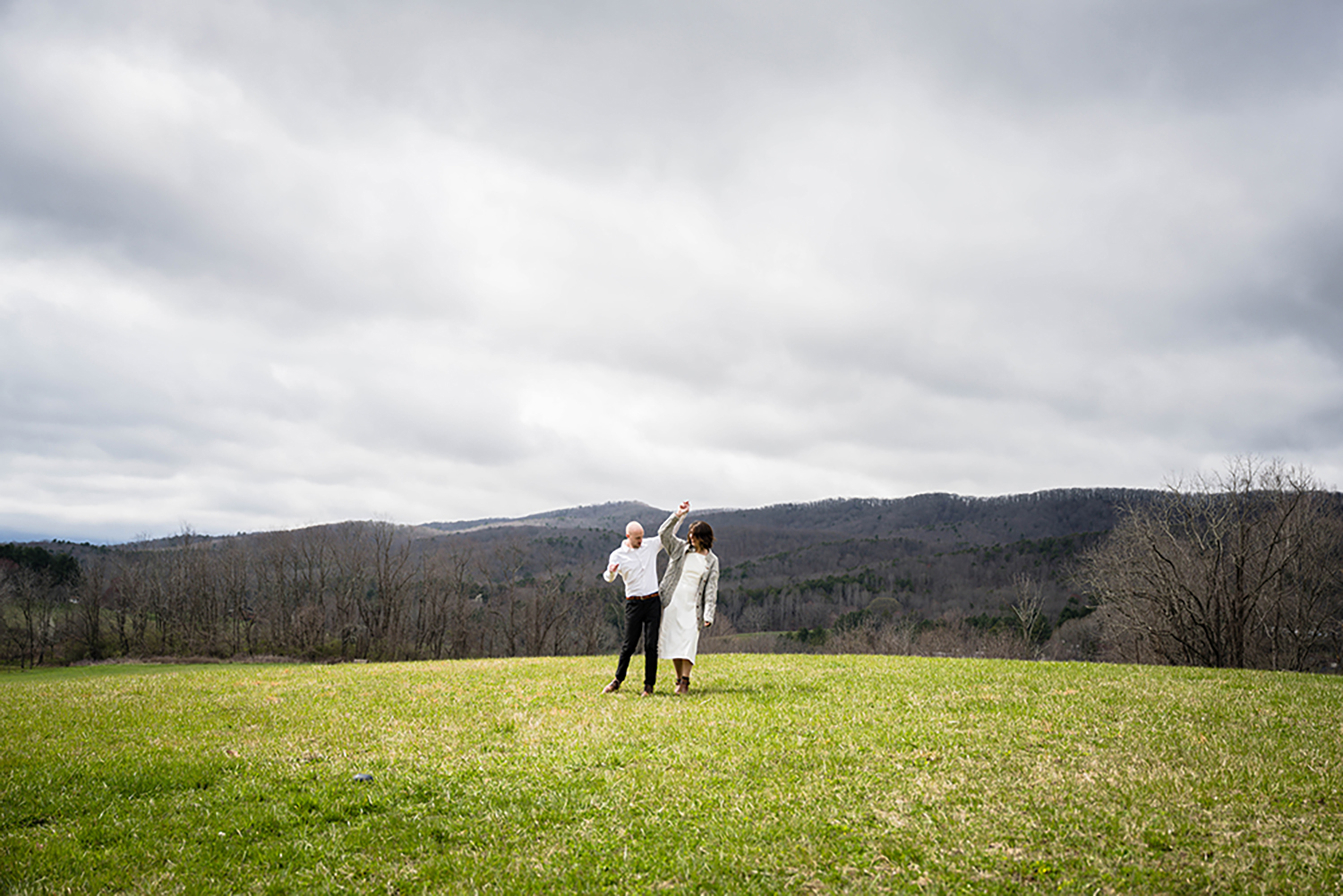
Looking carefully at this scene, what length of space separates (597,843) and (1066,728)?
648 cm

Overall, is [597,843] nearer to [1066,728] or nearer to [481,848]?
[481,848]

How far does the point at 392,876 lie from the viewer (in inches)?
206

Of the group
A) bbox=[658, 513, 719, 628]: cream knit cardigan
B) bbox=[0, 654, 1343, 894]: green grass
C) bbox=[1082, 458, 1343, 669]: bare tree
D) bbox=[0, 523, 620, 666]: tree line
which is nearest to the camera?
bbox=[0, 654, 1343, 894]: green grass

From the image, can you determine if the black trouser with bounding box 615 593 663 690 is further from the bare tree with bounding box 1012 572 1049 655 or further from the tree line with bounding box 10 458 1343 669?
the bare tree with bounding box 1012 572 1049 655

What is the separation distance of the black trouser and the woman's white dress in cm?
17

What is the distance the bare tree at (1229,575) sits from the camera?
2514cm

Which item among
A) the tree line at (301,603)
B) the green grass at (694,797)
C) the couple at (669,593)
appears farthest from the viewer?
the tree line at (301,603)

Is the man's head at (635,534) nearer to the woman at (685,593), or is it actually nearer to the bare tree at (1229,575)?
the woman at (685,593)

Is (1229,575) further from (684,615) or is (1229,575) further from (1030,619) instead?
(1030,619)

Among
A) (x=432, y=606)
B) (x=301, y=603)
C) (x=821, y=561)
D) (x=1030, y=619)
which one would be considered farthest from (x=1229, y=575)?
(x=821, y=561)

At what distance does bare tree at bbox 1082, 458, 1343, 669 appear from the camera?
25141mm

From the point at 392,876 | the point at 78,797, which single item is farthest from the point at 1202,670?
the point at 78,797

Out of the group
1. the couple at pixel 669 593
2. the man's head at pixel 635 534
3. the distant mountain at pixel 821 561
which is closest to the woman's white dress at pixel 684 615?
the couple at pixel 669 593

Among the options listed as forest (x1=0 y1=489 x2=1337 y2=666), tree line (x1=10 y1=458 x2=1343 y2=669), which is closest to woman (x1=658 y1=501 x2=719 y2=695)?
tree line (x1=10 y1=458 x2=1343 y2=669)
